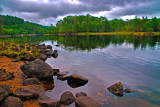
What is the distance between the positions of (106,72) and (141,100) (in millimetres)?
8623

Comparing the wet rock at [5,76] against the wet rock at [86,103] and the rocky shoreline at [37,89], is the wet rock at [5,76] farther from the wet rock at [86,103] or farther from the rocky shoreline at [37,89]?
the wet rock at [86,103]

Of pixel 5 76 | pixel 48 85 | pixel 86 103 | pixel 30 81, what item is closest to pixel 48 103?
pixel 86 103

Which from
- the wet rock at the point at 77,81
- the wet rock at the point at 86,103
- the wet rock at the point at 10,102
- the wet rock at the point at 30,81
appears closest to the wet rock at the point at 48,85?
the wet rock at the point at 30,81

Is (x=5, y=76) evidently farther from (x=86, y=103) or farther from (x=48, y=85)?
(x=86, y=103)

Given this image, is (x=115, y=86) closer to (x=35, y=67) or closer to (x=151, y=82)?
(x=151, y=82)

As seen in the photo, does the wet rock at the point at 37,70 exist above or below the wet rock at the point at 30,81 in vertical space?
above

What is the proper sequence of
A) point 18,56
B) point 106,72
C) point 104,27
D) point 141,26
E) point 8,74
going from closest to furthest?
point 8,74, point 106,72, point 18,56, point 141,26, point 104,27

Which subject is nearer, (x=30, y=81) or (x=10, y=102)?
(x=10, y=102)

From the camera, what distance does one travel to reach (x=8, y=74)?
51.6 feet

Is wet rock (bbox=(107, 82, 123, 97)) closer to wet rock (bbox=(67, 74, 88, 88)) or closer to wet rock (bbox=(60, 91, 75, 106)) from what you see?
wet rock (bbox=(67, 74, 88, 88))

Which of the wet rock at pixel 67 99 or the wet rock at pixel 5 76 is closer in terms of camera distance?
the wet rock at pixel 67 99

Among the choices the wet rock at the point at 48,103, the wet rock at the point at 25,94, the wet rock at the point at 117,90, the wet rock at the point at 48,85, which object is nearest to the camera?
the wet rock at the point at 48,103

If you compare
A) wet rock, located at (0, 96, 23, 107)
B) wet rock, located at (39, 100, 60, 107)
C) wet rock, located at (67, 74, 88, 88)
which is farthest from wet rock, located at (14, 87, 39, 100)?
wet rock, located at (67, 74, 88, 88)

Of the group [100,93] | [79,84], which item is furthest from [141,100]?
[79,84]
